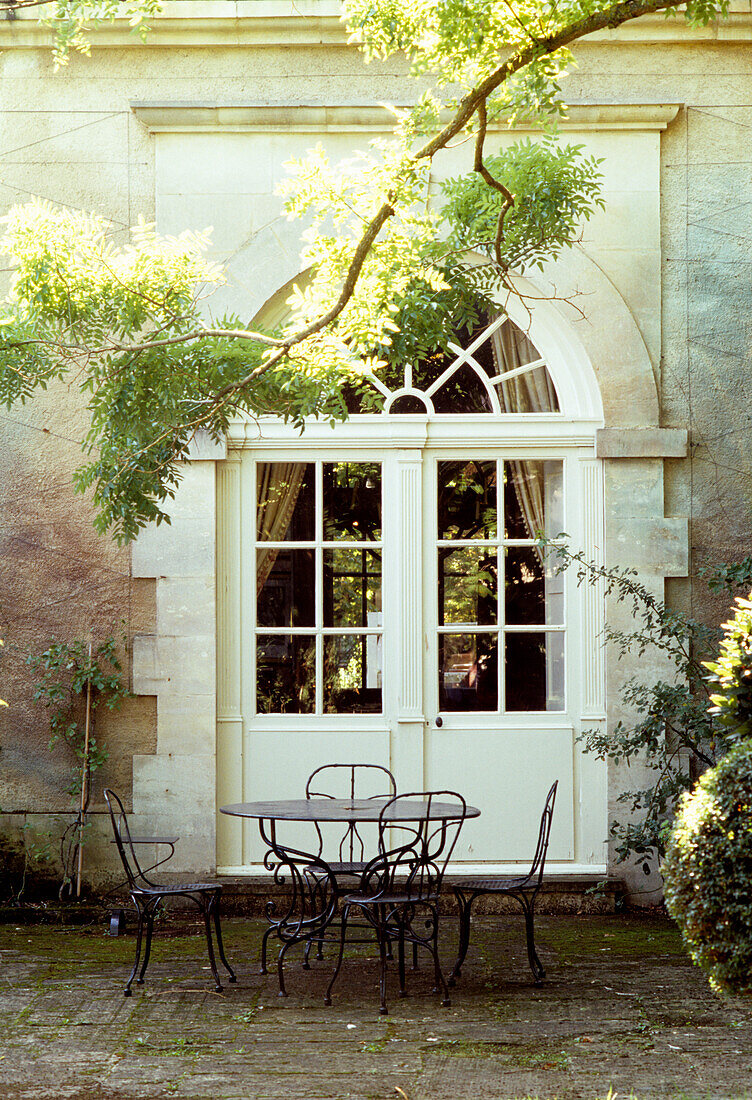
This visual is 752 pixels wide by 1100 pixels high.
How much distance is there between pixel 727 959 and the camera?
3.43m

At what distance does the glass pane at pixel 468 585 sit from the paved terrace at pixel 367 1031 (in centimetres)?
197

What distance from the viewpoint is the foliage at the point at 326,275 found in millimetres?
4320

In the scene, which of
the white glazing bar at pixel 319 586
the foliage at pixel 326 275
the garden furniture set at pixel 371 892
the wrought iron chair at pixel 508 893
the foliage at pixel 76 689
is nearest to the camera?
the foliage at pixel 326 275

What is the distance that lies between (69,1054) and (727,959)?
2.33 metres

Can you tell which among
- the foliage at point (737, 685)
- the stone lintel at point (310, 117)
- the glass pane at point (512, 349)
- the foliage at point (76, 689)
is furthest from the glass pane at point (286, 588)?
the foliage at point (737, 685)

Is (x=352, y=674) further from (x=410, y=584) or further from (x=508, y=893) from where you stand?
(x=508, y=893)

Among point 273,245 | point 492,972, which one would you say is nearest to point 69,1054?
point 492,972

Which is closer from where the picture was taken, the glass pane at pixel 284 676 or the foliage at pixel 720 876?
the foliage at pixel 720 876

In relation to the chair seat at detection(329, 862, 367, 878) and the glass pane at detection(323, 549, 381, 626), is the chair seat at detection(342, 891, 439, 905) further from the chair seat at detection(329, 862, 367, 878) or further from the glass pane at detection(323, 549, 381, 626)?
the glass pane at detection(323, 549, 381, 626)

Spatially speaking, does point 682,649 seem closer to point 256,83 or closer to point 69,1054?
point 69,1054

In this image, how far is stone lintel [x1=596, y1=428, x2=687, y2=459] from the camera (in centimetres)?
652

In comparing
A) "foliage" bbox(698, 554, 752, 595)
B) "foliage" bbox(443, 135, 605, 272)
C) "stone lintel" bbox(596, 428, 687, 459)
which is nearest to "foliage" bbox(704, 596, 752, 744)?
"foliage" bbox(443, 135, 605, 272)

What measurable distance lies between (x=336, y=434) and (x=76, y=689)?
2106mm

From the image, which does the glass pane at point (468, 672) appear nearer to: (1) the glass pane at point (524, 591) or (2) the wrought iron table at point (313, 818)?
(1) the glass pane at point (524, 591)
